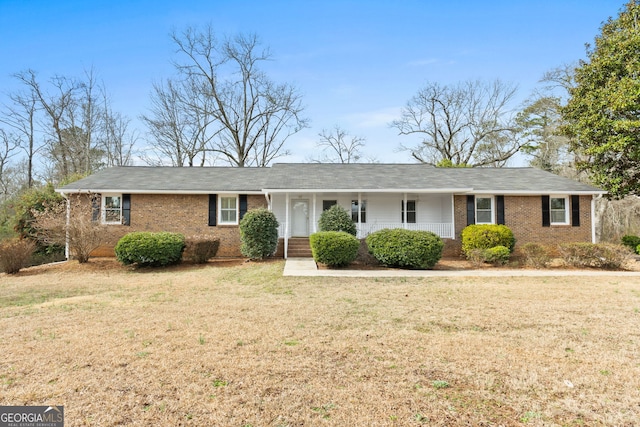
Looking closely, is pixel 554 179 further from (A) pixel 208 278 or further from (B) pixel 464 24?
(A) pixel 208 278

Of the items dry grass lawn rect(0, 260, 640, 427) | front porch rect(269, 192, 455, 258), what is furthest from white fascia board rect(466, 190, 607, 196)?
dry grass lawn rect(0, 260, 640, 427)

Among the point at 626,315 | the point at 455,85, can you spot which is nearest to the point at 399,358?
the point at 626,315

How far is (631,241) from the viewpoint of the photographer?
16.3 meters

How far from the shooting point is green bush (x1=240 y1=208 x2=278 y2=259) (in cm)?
1336

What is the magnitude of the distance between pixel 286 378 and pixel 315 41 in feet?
48.8

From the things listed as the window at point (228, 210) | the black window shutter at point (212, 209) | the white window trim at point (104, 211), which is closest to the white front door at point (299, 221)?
the window at point (228, 210)

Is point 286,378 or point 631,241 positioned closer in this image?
point 286,378

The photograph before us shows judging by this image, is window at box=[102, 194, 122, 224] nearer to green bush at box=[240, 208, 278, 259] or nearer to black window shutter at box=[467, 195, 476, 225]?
green bush at box=[240, 208, 278, 259]

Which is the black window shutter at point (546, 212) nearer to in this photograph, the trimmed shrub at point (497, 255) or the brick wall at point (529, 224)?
the brick wall at point (529, 224)

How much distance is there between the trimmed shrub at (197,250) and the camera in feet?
43.3

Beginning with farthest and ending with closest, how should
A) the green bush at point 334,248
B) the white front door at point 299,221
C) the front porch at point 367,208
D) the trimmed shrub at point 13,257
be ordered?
the white front door at point 299,221
the front porch at point 367,208
the green bush at point 334,248
the trimmed shrub at point 13,257

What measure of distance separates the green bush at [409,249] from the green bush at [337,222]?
1864 mm

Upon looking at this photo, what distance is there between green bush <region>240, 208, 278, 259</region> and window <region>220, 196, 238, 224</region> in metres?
2.56

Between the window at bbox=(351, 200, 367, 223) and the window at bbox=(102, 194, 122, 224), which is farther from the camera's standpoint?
the window at bbox=(351, 200, 367, 223)
